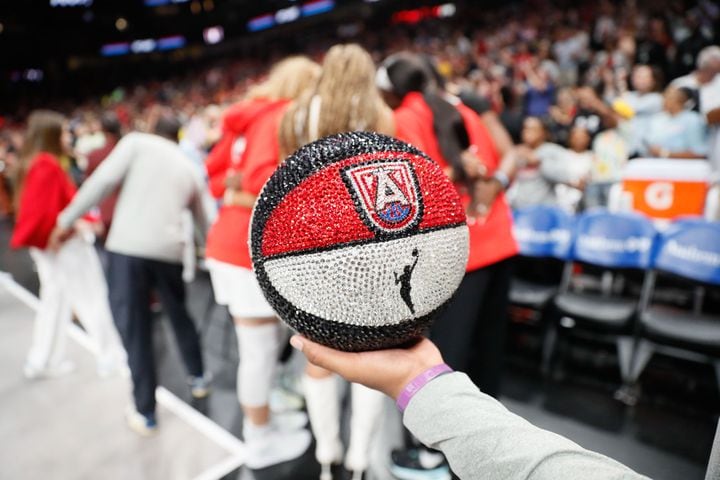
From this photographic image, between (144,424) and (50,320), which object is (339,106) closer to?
(144,424)

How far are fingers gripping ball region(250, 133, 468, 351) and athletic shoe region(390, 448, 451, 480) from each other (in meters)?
1.61

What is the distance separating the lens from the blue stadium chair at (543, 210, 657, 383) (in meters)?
2.94

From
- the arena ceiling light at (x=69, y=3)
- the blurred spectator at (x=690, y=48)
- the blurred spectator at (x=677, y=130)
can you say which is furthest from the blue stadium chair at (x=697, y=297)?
the arena ceiling light at (x=69, y=3)

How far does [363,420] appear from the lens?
78.5 inches

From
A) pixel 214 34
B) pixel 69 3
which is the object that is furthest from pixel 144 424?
pixel 214 34

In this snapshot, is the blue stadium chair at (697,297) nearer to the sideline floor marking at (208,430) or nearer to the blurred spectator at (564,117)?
the sideline floor marking at (208,430)

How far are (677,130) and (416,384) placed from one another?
15.5ft

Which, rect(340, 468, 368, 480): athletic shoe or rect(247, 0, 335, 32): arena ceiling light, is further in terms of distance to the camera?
rect(247, 0, 335, 32): arena ceiling light

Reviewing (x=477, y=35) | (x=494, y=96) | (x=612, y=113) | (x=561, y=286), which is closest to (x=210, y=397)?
(x=561, y=286)

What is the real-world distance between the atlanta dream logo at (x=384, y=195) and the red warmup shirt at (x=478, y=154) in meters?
0.81

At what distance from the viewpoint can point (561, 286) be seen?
3.38 m

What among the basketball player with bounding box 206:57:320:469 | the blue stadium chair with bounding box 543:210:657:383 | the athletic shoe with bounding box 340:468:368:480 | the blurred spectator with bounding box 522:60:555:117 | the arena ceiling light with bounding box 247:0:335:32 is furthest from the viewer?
the arena ceiling light with bounding box 247:0:335:32

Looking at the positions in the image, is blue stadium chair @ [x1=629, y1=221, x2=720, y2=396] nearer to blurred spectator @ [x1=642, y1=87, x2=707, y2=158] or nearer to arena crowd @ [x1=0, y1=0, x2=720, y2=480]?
arena crowd @ [x1=0, y1=0, x2=720, y2=480]

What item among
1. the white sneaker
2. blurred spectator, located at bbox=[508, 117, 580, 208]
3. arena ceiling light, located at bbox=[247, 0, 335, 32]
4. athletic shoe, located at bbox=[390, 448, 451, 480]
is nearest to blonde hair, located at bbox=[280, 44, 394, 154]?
the white sneaker
